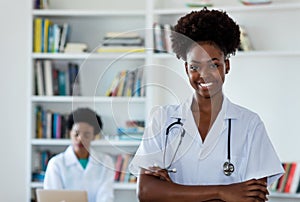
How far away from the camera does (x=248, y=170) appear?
219 centimetres

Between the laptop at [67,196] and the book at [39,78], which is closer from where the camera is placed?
the laptop at [67,196]

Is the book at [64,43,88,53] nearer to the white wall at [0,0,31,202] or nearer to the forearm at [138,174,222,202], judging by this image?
the white wall at [0,0,31,202]

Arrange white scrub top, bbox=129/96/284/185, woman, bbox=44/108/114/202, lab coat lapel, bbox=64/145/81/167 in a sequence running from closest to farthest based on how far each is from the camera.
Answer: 1. white scrub top, bbox=129/96/284/185
2. woman, bbox=44/108/114/202
3. lab coat lapel, bbox=64/145/81/167

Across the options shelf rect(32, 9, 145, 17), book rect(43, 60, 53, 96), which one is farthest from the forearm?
book rect(43, 60, 53, 96)

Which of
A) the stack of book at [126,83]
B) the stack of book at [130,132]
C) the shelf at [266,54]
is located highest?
the shelf at [266,54]

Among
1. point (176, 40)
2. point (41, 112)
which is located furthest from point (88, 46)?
point (176, 40)

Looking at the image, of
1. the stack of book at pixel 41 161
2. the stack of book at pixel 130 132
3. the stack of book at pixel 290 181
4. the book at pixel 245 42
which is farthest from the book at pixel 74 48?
the stack of book at pixel 130 132

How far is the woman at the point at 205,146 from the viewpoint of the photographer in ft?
7.06

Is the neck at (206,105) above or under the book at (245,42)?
under

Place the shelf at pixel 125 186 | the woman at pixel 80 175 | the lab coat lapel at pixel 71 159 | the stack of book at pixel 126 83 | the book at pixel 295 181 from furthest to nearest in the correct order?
the shelf at pixel 125 186, the book at pixel 295 181, the lab coat lapel at pixel 71 159, the woman at pixel 80 175, the stack of book at pixel 126 83

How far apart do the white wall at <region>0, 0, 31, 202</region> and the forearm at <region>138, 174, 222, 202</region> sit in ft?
9.20

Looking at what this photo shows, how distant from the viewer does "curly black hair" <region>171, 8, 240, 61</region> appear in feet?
7.13

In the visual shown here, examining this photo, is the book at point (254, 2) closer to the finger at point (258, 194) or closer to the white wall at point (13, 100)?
the white wall at point (13, 100)

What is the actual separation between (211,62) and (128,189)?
2.87m
